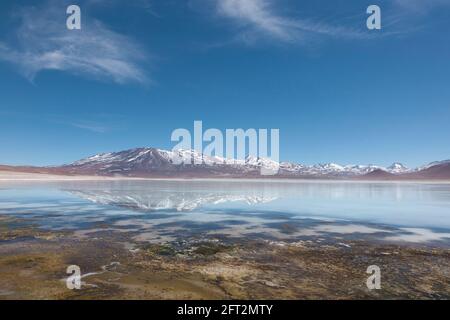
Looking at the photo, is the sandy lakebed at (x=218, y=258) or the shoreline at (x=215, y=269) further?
the sandy lakebed at (x=218, y=258)

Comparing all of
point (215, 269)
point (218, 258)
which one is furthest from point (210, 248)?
point (215, 269)

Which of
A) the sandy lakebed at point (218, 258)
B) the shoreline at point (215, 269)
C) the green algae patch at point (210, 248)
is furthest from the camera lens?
the green algae patch at point (210, 248)

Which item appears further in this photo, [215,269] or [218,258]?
[218,258]

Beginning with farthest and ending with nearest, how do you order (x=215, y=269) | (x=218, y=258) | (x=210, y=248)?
(x=210, y=248) < (x=218, y=258) < (x=215, y=269)

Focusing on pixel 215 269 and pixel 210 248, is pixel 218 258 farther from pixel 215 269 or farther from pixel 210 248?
pixel 210 248

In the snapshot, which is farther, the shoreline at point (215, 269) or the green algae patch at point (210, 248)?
the green algae patch at point (210, 248)

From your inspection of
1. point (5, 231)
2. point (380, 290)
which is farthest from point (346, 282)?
point (5, 231)

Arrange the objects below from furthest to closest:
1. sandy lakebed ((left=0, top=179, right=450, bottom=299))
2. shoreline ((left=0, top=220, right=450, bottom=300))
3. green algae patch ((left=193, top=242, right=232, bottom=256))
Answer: green algae patch ((left=193, top=242, right=232, bottom=256)), sandy lakebed ((left=0, top=179, right=450, bottom=299)), shoreline ((left=0, top=220, right=450, bottom=300))

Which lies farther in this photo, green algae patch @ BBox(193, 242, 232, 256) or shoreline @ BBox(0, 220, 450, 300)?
green algae patch @ BBox(193, 242, 232, 256)

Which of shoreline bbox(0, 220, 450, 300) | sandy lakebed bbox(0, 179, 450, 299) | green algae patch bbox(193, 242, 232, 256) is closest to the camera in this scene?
shoreline bbox(0, 220, 450, 300)

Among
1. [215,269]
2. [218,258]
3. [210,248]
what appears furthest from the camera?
[210,248]

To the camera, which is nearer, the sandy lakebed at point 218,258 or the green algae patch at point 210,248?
the sandy lakebed at point 218,258

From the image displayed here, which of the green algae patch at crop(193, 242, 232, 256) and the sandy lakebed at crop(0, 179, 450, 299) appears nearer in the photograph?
the sandy lakebed at crop(0, 179, 450, 299)

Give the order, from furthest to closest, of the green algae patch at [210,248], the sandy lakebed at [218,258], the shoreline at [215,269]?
1. the green algae patch at [210,248]
2. the sandy lakebed at [218,258]
3. the shoreline at [215,269]
